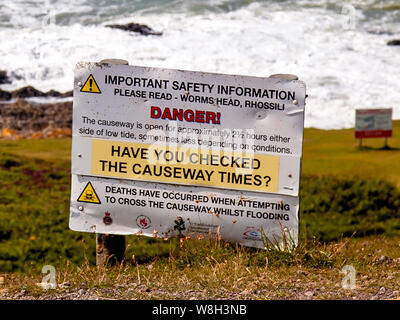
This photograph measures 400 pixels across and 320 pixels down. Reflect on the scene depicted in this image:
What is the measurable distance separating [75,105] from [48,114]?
10239 mm

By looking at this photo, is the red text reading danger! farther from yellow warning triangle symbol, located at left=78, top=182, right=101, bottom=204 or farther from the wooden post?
the wooden post

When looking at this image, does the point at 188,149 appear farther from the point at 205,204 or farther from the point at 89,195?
the point at 89,195

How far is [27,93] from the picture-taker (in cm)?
1488

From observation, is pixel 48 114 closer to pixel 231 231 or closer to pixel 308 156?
pixel 308 156

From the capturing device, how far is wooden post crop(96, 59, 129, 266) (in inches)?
226

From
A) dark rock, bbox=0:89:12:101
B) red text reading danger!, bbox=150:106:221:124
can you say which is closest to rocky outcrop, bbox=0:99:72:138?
dark rock, bbox=0:89:12:101

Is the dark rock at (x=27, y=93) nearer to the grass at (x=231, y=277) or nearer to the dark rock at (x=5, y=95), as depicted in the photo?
the dark rock at (x=5, y=95)

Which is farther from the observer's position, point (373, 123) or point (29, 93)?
point (29, 93)

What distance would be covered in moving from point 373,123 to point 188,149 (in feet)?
32.7

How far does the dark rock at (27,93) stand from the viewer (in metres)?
14.8

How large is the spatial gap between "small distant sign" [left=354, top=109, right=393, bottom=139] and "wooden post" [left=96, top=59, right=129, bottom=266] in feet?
31.2

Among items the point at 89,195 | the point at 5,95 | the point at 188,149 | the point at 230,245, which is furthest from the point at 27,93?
the point at 230,245

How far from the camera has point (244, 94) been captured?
5.31 m

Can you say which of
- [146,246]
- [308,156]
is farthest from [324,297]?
[308,156]
